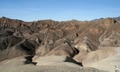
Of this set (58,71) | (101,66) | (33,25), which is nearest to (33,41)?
(33,25)

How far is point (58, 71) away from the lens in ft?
86.4

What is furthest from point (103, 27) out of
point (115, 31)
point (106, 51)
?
point (106, 51)

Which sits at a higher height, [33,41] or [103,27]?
[103,27]

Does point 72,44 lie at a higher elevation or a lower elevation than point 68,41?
lower

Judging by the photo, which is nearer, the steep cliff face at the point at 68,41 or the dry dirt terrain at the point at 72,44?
the dry dirt terrain at the point at 72,44

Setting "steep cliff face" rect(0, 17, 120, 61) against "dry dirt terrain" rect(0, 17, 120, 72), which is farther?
"steep cliff face" rect(0, 17, 120, 61)

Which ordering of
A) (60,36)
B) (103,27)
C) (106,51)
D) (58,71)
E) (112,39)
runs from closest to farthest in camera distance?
1. (58,71)
2. (106,51)
3. (112,39)
4. (103,27)
5. (60,36)

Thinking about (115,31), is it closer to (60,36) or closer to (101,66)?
(60,36)

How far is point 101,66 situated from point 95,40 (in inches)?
1926

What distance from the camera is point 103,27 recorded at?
91.7m

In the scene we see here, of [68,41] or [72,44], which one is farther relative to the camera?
[68,41]

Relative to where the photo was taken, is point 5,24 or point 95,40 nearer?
point 95,40

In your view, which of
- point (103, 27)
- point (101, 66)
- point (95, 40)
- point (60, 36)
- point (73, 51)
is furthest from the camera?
point (60, 36)

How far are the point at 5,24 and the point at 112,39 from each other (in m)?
82.5
